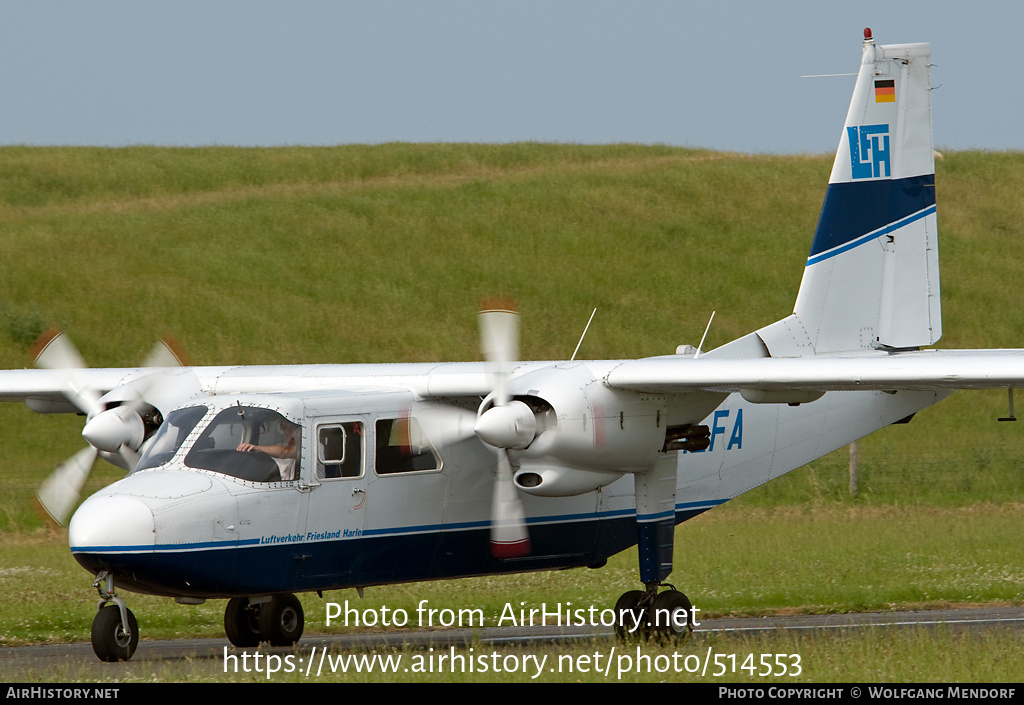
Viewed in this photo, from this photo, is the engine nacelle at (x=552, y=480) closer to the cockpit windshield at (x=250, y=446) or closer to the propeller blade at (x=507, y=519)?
the propeller blade at (x=507, y=519)

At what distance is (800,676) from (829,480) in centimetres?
1831

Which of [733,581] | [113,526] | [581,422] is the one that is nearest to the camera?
[113,526]

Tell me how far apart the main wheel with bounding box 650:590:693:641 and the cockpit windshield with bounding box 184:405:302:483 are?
4.28 meters

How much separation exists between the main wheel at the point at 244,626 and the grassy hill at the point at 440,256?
17.5m

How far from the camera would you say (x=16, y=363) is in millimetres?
37844

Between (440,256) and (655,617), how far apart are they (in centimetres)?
3618

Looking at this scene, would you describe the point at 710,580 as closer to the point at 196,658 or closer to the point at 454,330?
the point at 196,658

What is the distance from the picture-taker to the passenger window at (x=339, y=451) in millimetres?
12961

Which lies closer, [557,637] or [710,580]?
[557,637]

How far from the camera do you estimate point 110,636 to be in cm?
1206

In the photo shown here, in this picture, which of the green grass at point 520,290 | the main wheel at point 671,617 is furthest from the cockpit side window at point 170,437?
the main wheel at point 671,617

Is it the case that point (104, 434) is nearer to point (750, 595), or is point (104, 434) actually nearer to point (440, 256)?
point (750, 595)

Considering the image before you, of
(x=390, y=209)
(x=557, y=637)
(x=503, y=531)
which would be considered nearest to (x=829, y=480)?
(x=557, y=637)

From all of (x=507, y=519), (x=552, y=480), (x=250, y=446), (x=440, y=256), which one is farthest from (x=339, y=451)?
(x=440, y=256)
